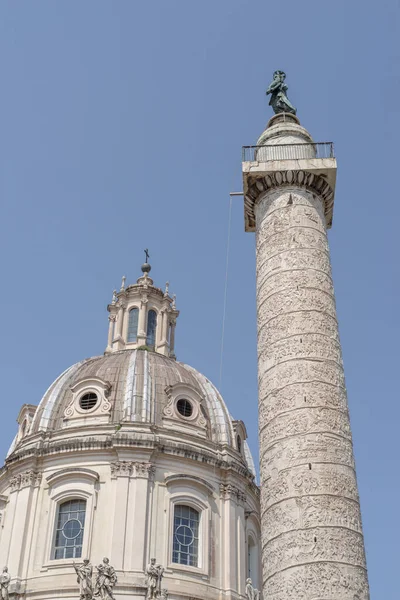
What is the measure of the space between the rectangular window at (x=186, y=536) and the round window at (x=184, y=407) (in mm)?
4520

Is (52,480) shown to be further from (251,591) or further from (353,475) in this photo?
(353,475)

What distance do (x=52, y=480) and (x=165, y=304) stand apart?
14065 millimetres

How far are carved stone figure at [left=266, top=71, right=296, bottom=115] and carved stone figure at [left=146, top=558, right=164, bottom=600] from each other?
54.3 feet

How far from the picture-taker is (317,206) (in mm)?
19172

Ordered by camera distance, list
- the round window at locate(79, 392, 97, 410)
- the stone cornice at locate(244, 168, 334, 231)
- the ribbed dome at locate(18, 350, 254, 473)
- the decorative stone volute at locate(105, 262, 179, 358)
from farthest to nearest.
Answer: the decorative stone volute at locate(105, 262, 179, 358) < the round window at locate(79, 392, 97, 410) < the ribbed dome at locate(18, 350, 254, 473) < the stone cornice at locate(244, 168, 334, 231)

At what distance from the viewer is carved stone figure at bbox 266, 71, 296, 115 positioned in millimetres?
22062

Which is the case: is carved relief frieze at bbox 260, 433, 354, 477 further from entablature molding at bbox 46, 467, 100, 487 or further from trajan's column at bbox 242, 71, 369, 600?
entablature molding at bbox 46, 467, 100, 487

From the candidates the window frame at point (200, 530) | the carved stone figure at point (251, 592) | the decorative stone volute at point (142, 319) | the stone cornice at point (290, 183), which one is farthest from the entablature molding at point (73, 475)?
the stone cornice at point (290, 183)

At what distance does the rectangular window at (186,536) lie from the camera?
31203 millimetres

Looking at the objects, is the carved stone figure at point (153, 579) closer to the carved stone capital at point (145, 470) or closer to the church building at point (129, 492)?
the church building at point (129, 492)

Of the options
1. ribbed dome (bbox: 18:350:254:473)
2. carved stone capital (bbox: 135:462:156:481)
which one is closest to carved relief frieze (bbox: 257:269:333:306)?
carved stone capital (bbox: 135:462:156:481)

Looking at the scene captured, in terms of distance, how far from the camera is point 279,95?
22.3 meters

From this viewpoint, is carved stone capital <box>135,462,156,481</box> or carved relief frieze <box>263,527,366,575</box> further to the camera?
carved stone capital <box>135,462,156,481</box>

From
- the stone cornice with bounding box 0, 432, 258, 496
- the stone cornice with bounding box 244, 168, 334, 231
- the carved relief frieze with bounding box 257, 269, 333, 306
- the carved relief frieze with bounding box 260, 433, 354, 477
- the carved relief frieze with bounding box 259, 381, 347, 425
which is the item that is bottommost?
the carved relief frieze with bounding box 260, 433, 354, 477
